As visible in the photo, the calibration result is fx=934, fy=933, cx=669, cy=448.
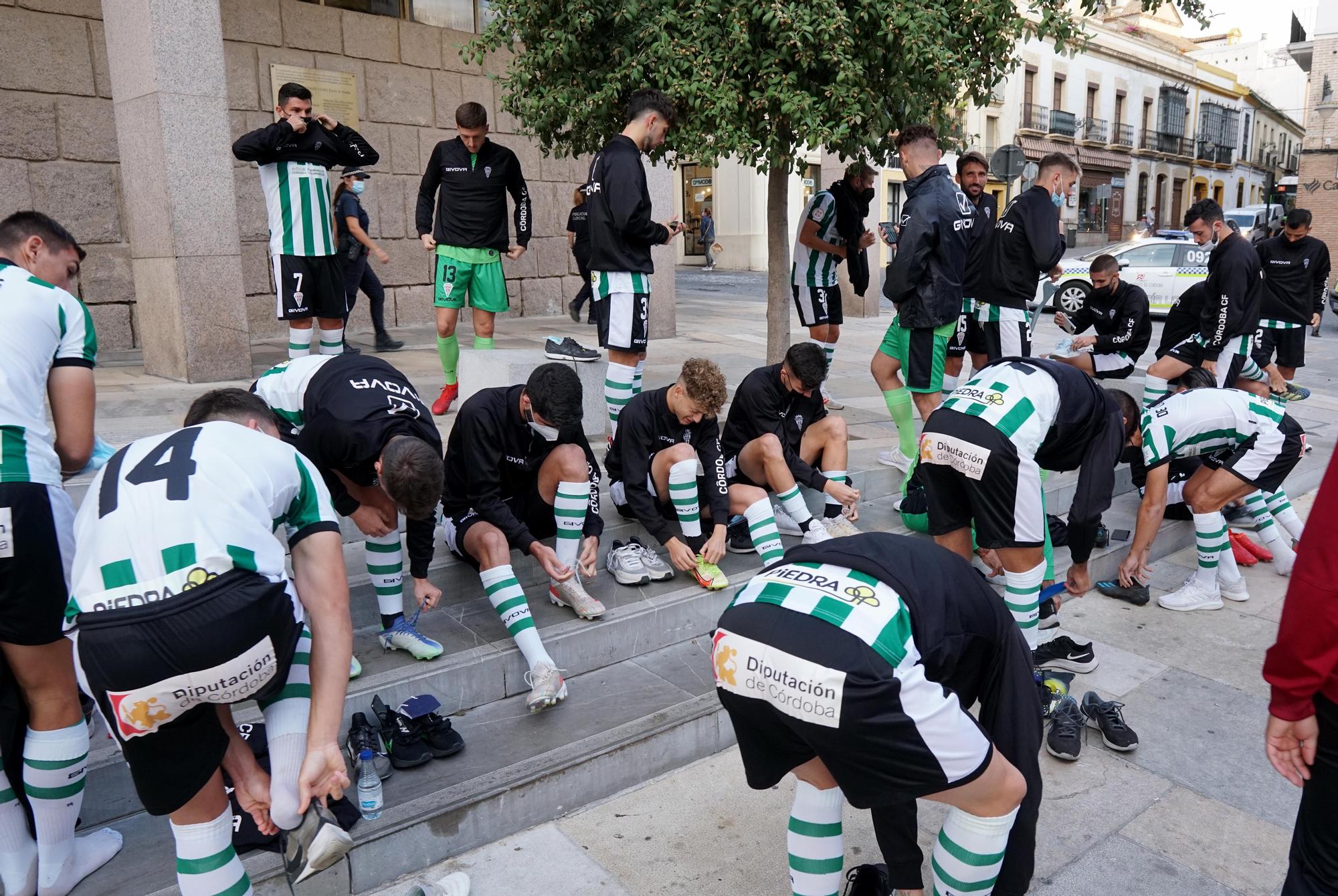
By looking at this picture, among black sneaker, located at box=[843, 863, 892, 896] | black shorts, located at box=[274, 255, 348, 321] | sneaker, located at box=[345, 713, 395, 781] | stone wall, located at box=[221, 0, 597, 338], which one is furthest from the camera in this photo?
stone wall, located at box=[221, 0, 597, 338]

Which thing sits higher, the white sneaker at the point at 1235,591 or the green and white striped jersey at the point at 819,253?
the green and white striped jersey at the point at 819,253

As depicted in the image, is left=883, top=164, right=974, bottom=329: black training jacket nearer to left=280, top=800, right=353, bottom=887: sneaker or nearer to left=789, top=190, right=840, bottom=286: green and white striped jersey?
left=789, top=190, right=840, bottom=286: green and white striped jersey

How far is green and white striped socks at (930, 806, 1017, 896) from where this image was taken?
7.11 ft

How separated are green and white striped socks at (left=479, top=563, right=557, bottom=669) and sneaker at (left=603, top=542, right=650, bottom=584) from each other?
0.71 m

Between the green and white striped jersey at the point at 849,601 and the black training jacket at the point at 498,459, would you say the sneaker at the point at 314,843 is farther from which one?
the black training jacket at the point at 498,459

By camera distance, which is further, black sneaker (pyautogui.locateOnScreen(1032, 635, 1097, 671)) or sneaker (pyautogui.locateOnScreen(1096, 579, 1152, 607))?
sneaker (pyautogui.locateOnScreen(1096, 579, 1152, 607))

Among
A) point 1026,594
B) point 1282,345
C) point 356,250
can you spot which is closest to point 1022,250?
point 1026,594

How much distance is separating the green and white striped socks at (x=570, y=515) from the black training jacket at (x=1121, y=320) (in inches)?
208

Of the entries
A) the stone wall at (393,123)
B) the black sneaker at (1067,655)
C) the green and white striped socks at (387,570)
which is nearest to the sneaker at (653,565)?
the green and white striped socks at (387,570)

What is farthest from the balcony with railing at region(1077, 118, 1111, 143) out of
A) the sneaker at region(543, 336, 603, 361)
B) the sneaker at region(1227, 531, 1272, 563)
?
the sneaker at region(543, 336, 603, 361)

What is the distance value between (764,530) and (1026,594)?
50.8 inches

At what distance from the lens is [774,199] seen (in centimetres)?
666

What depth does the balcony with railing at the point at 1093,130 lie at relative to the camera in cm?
3950

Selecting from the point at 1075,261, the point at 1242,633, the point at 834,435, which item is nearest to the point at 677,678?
the point at 834,435
